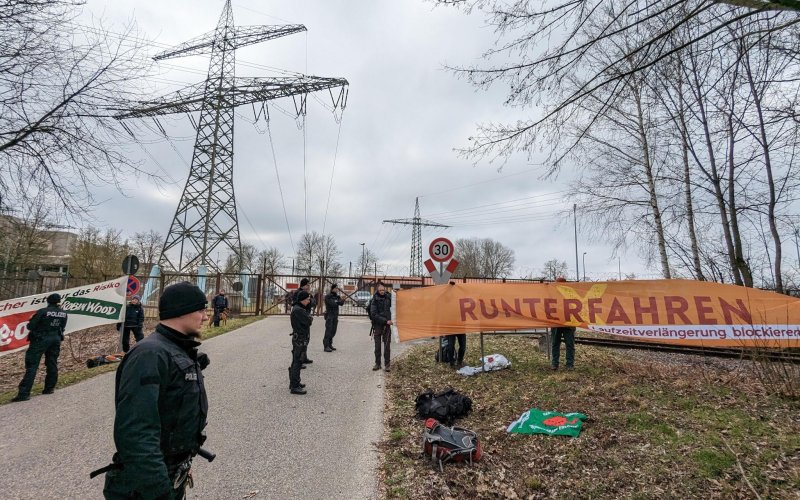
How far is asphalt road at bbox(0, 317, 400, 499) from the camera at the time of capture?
13.3 feet

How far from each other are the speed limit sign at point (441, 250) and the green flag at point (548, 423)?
15.2 ft

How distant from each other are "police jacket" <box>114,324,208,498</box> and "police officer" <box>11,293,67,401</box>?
761 centimetres

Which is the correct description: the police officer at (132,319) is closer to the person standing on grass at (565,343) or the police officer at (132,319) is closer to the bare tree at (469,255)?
the person standing on grass at (565,343)

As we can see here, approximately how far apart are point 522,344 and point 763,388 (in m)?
6.64

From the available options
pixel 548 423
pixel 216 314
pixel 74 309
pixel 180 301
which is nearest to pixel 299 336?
pixel 548 423

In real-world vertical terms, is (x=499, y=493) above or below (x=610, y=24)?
below

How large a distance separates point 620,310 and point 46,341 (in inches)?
471

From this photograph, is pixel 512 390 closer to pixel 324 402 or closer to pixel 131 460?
pixel 324 402

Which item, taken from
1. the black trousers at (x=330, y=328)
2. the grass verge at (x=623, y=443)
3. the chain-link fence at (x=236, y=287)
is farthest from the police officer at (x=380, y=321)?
the chain-link fence at (x=236, y=287)

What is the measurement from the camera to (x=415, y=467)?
4555 millimetres

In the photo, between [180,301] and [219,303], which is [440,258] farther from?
[219,303]

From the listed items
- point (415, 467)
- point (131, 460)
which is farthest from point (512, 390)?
point (131, 460)

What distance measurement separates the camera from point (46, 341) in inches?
301

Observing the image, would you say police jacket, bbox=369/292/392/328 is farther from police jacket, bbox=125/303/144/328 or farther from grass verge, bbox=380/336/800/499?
police jacket, bbox=125/303/144/328
